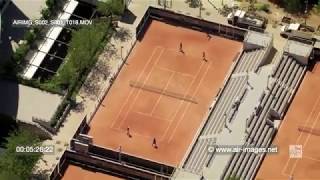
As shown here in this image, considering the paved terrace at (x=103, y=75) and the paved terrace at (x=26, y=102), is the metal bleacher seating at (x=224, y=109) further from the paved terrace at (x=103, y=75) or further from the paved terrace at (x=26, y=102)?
the paved terrace at (x=26, y=102)

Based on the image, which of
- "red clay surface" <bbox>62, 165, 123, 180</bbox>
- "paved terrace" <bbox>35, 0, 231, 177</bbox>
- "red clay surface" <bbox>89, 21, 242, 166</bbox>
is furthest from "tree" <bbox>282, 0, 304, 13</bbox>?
"red clay surface" <bbox>62, 165, 123, 180</bbox>

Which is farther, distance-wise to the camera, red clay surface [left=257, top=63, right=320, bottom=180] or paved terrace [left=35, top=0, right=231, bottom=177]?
paved terrace [left=35, top=0, right=231, bottom=177]

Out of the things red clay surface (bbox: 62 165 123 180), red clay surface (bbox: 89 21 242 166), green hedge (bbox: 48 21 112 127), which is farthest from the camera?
green hedge (bbox: 48 21 112 127)

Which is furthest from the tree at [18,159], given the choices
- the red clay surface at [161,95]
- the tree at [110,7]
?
the tree at [110,7]

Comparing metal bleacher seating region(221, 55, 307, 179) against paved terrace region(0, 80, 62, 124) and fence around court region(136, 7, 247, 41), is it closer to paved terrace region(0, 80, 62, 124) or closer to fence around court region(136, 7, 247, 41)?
fence around court region(136, 7, 247, 41)

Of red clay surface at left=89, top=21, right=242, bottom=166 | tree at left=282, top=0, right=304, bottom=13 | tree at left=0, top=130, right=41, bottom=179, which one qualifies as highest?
tree at left=282, top=0, right=304, bottom=13

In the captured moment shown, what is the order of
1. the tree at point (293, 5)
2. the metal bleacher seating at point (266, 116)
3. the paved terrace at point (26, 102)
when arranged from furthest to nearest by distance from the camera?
the tree at point (293, 5) → the paved terrace at point (26, 102) → the metal bleacher seating at point (266, 116)

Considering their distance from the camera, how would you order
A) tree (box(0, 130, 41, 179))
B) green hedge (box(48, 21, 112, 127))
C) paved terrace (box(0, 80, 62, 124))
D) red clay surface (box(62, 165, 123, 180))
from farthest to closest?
green hedge (box(48, 21, 112, 127)) → paved terrace (box(0, 80, 62, 124)) → red clay surface (box(62, 165, 123, 180)) → tree (box(0, 130, 41, 179))
